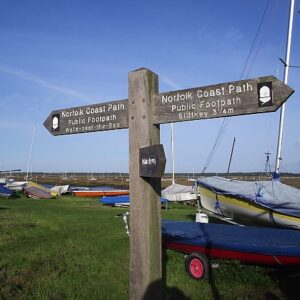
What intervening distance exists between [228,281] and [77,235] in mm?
5781

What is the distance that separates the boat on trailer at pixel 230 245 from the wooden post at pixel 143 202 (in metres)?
2.98

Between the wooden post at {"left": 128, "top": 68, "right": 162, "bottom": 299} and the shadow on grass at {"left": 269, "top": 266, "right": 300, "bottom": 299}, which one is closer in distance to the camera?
the wooden post at {"left": 128, "top": 68, "right": 162, "bottom": 299}

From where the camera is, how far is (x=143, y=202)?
421 centimetres

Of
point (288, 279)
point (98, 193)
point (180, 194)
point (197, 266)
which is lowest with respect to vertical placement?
point (288, 279)

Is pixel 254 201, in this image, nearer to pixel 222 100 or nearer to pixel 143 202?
pixel 143 202

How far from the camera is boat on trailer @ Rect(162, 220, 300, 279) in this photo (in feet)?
22.8

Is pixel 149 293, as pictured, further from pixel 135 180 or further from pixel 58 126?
pixel 58 126

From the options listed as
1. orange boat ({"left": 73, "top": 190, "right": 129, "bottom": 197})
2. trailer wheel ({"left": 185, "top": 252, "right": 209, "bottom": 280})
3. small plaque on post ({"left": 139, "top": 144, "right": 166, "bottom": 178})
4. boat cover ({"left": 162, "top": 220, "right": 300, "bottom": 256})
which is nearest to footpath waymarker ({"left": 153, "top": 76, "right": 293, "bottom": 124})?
small plaque on post ({"left": 139, "top": 144, "right": 166, "bottom": 178})

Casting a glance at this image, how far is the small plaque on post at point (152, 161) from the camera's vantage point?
12.8ft

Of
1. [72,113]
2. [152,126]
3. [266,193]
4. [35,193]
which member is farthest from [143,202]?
[35,193]

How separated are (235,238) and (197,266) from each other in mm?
1712

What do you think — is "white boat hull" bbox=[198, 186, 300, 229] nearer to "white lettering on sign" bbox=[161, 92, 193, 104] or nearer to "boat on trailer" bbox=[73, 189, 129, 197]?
"white lettering on sign" bbox=[161, 92, 193, 104]

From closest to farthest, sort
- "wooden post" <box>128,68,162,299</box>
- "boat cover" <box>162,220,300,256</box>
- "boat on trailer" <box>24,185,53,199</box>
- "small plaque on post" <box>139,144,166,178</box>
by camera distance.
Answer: "small plaque on post" <box>139,144,166,178</box> < "wooden post" <box>128,68,162,299</box> < "boat cover" <box>162,220,300,256</box> < "boat on trailer" <box>24,185,53,199</box>

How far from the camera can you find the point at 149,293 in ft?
13.5
